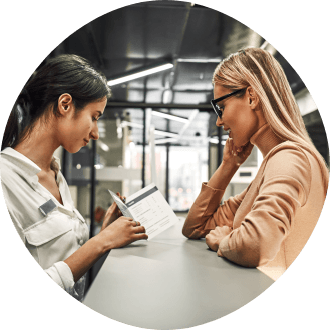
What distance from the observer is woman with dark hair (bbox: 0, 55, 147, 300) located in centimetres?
98

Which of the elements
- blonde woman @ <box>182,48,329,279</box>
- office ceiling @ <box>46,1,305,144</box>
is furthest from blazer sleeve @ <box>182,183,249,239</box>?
office ceiling @ <box>46,1,305,144</box>

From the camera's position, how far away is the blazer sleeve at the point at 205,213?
1.07 m

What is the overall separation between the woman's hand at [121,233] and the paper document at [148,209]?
2 cm

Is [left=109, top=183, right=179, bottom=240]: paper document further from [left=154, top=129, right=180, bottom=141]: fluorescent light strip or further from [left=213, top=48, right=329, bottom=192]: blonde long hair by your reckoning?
[left=213, top=48, right=329, bottom=192]: blonde long hair

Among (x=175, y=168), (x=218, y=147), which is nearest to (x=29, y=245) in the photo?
(x=175, y=168)

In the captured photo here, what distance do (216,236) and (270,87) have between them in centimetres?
56

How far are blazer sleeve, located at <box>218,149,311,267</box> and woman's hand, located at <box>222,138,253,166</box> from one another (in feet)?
0.49

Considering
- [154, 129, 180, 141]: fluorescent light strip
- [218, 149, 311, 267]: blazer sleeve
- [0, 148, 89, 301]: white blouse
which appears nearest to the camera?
[218, 149, 311, 267]: blazer sleeve

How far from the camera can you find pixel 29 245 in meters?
1.00

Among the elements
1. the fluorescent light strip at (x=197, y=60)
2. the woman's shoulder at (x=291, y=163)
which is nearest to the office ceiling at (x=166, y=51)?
the fluorescent light strip at (x=197, y=60)

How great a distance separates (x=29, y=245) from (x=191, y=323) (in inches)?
24.7

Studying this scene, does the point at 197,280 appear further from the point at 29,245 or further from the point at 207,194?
the point at 29,245

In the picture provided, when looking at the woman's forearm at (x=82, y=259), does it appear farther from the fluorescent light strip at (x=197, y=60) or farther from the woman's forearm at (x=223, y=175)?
the fluorescent light strip at (x=197, y=60)

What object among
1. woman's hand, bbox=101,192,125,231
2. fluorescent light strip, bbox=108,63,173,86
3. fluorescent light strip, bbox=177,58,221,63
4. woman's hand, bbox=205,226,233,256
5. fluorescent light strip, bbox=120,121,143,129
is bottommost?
woman's hand, bbox=205,226,233,256
